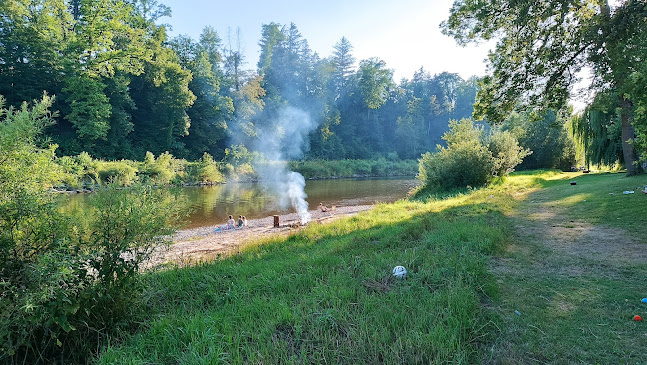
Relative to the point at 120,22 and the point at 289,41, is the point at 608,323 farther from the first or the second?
the point at 289,41

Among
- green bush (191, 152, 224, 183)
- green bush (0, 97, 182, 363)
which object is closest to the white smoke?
green bush (191, 152, 224, 183)

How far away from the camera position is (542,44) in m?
10.9

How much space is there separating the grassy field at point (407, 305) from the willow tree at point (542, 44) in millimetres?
5859

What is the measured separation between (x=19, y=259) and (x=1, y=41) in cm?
4468

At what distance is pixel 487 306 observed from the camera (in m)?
3.79

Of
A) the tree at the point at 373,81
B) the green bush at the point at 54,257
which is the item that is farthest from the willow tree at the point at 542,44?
the tree at the point at 373,81

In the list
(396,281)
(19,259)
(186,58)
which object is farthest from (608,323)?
(186,58)

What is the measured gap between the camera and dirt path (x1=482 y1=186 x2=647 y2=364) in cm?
288

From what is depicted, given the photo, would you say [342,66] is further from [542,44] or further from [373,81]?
[542,44]

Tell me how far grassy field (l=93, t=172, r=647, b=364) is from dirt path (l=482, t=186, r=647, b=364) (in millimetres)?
16

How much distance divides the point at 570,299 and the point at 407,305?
212 centimetres

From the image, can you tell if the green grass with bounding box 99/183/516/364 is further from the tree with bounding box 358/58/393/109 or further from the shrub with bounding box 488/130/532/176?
the tree with bounding box 358/58/393/109

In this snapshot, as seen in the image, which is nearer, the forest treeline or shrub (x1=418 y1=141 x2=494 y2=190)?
shrub (x1=418 y1=141 x2=494 y2=190)

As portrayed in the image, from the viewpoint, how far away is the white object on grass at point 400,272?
4.58 meters
